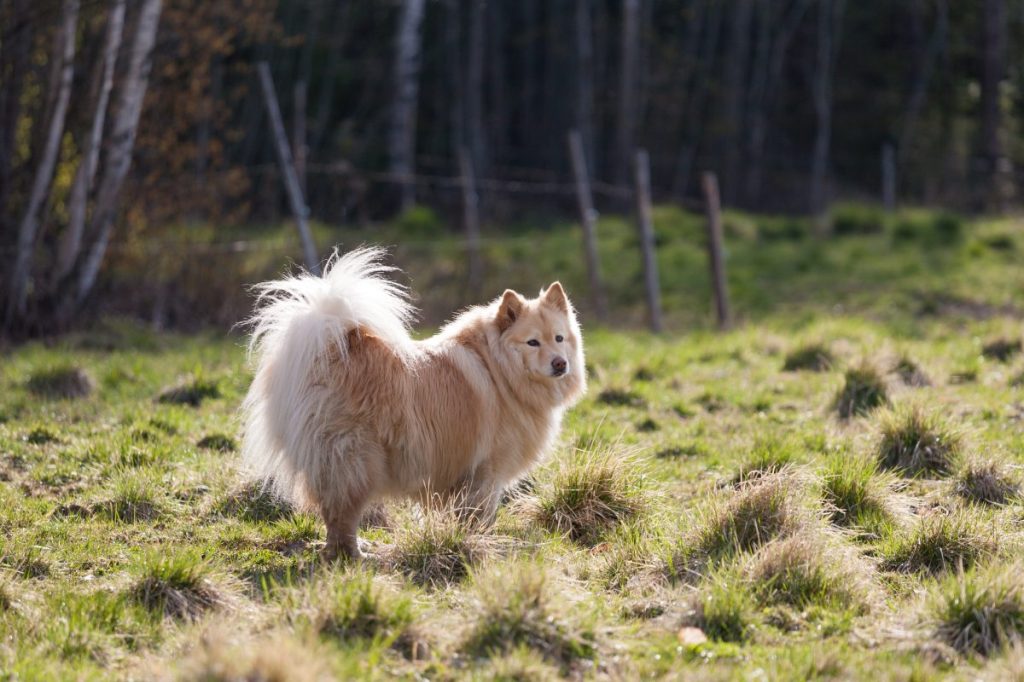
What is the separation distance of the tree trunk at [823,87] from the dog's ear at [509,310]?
16188 mm

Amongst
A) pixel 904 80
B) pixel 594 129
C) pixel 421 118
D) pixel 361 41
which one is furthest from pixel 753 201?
pixel 361 41

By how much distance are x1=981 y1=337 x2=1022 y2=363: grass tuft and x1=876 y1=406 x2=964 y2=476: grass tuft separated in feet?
10.2

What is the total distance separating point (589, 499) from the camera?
475 cm

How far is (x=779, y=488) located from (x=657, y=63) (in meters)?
22.6

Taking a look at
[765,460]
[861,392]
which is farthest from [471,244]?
[765,460]

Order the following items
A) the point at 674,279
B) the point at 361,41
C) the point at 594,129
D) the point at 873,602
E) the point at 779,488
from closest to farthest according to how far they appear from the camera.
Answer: the point at 873,602, the point at 779,488, the point at 674,279, the point at 361,41, the point at 594,129

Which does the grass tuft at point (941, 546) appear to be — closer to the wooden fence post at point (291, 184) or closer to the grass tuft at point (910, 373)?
the grass tuft at point (910, 373)

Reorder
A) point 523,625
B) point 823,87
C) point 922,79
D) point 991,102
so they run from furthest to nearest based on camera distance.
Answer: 1. point 922,79
2. point 823,87
3. point 991,102
4. point 523,625

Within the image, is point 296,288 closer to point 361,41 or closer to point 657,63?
point 361,41

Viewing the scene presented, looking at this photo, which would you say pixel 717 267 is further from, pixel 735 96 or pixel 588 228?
pixel 735 96

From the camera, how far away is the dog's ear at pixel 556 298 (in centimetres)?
520

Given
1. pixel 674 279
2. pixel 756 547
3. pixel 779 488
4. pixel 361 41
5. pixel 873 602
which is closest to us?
pixel 873 602

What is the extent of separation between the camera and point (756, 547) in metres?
4.11

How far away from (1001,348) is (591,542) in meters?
5.26
